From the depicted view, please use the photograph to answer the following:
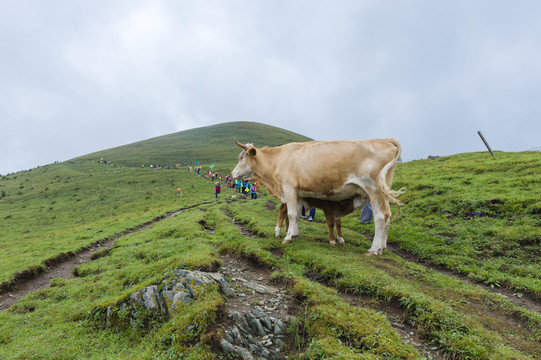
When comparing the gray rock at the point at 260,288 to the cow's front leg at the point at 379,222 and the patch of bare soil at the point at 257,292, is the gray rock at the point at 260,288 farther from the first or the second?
the cow's front leg at the point at 379,222

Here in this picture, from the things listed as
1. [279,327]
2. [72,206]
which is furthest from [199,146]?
[279,327]

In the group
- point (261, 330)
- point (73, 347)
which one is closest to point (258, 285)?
point (261, 330)

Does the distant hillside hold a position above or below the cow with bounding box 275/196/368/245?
above

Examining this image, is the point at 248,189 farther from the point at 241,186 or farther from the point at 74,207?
the point at 74,207

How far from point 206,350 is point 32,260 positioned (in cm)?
1572

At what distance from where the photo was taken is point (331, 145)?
10906mm

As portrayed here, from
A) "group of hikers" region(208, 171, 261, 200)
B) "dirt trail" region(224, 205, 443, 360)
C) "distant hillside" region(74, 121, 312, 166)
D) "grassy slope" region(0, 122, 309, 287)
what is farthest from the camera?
"distant hillside" region(74, 121, 312, 166)

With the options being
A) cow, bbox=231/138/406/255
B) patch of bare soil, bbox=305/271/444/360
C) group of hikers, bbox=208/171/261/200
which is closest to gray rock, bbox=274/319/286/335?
patch of bare soil, bbox=305/271/444/360

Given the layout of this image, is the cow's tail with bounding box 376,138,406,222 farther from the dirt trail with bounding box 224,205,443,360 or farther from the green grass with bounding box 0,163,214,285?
the green grass with bounding box 0,163,214,285

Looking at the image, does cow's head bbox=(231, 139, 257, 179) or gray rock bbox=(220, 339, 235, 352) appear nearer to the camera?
gray rock bbox=(220, 339, 235, 352)

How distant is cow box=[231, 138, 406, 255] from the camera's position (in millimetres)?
10031

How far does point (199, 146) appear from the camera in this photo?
124688 millimetres

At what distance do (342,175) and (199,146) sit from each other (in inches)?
4749

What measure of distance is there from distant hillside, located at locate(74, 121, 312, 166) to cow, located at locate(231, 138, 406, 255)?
260 feet
